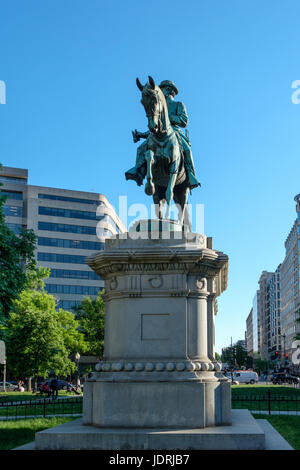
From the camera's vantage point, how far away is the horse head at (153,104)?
13.8 m

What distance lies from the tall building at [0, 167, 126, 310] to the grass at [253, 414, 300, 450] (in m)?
77.2

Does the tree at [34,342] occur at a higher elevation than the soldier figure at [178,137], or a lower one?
lower

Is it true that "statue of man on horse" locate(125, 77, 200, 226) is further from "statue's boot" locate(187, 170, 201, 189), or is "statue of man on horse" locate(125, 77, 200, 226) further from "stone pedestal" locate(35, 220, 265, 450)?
"stone pedestal" locate(35, 220, 265, 450)

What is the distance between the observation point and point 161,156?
1484 cm

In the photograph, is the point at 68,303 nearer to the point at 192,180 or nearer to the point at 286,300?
the point at 286,300

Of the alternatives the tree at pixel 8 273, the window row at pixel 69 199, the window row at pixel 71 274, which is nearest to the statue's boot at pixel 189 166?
the tree at pixel 8 273

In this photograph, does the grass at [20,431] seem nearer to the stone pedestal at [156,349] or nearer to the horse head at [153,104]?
the stone pedestal at [156,349]

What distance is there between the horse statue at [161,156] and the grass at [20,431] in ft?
21.8

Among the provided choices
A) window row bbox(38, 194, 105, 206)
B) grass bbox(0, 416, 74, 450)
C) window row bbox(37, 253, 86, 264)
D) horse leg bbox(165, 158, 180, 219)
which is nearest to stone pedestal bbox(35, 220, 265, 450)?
horse leg bbox(165, 158, 180, 219)

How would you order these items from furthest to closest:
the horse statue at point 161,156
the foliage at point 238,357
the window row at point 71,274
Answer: the foliage at point 238,357 < the window row at point 71,274 < the horse statue at point 161,156

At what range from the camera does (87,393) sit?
42.9 ft

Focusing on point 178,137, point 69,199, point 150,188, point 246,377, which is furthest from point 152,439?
point 69,199

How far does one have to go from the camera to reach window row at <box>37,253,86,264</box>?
99.6 metres
